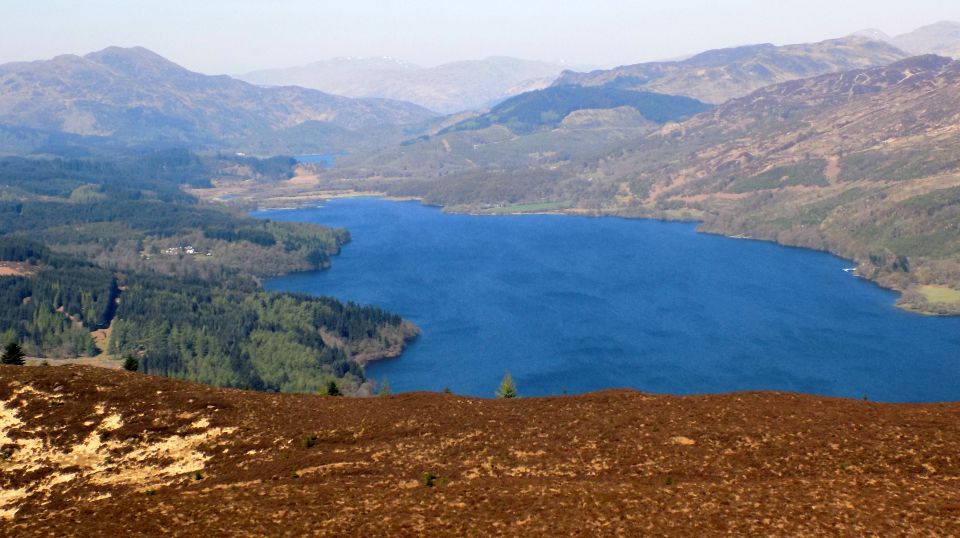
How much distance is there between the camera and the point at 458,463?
159 ft

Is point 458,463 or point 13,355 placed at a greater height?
point 458,463

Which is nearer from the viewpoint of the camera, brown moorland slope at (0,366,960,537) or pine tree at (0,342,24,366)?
brown moorland slope at (0,366,960,537)

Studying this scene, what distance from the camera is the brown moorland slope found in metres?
39.7

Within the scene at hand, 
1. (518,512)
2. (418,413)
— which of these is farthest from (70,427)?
(518,512)

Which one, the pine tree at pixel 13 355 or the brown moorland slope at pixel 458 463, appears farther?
the pine tree at pixel 13 355

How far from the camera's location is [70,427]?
5575cm

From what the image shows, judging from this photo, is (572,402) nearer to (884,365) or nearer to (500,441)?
(500,441)

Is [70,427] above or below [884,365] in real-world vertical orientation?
above

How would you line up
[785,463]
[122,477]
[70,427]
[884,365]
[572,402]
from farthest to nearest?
1. [884,365]
2. [572,402]
3. [70,427]
4. [122,477]
5. [785,463]

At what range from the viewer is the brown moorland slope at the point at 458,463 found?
1564 inches

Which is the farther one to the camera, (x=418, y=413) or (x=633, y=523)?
(x=418, y=413)

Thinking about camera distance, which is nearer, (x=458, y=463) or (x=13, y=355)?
(x=458, y=463)

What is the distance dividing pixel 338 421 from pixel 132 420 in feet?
43.9

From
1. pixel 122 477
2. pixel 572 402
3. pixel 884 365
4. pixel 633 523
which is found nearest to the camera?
pixel 633 523
